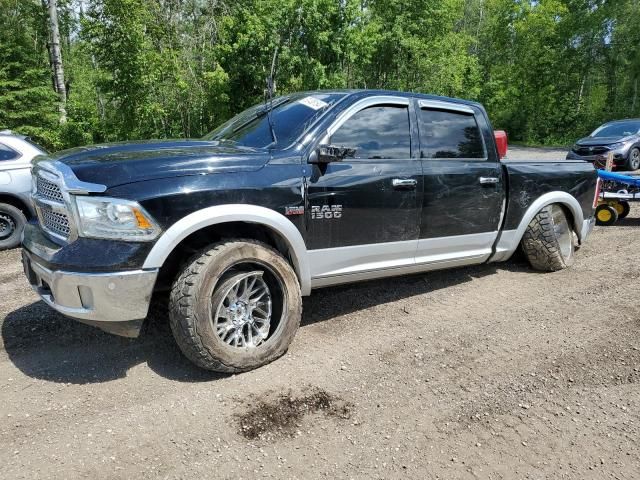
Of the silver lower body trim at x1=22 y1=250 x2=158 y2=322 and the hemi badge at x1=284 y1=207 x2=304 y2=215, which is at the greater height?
the hemi badge at x1=284 y1=207 x2=304 y2=215

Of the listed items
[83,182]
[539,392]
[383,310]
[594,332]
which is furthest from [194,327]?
[594,332]

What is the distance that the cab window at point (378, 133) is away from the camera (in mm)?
3797

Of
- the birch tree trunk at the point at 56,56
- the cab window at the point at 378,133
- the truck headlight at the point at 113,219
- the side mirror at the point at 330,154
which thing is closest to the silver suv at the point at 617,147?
the cab window at the point at 378,133

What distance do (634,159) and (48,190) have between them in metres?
16.1

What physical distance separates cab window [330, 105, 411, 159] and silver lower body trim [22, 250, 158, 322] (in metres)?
1.75

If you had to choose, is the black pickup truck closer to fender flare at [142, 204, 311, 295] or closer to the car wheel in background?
fender flare at [142, 204, 311, 295]

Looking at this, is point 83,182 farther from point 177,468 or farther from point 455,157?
point 455,157

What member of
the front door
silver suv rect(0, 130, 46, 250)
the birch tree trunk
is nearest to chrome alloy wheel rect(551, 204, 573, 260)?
the front door

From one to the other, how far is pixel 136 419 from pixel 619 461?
2.63 metres

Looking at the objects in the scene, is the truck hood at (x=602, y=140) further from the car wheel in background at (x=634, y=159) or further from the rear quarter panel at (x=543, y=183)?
the rear quarter panel at (x=543, y=183)

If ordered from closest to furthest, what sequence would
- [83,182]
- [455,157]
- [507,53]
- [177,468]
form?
1. [177,468]
2. [83,182]
3. [455,157]
4. [507,53]

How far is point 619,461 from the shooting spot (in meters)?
2.53

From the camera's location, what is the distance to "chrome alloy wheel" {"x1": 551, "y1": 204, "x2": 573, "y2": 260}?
17.9 feet

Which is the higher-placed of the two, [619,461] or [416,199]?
[416,199]
